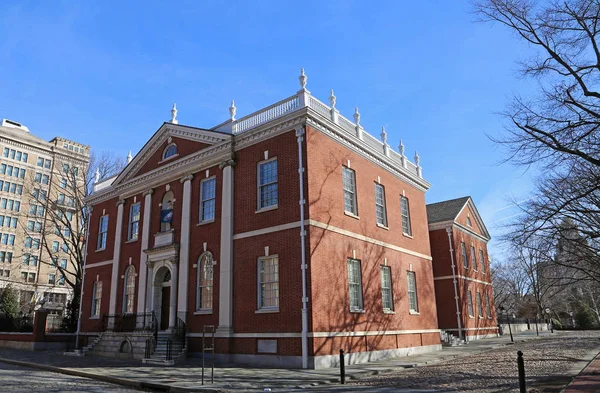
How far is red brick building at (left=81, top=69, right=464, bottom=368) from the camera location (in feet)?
58.9

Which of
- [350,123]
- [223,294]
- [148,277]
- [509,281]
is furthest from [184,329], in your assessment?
[509,281]

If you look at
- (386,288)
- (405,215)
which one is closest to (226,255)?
(386,288)

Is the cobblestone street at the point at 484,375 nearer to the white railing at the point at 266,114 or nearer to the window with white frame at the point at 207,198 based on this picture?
the window with white frame at the point at 207,198

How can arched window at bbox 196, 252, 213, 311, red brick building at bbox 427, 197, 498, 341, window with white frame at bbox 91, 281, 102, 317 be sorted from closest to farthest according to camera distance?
arched window at bbox 196, 252, 213, 311 → window with white frame at bbox 91, 281, 102, 317 → red brick building at bbox 427, 197, 498, 341

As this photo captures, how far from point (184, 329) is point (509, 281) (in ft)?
204

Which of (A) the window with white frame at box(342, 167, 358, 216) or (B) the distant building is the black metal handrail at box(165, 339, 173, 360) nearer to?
(A) the window with white frame at box(342, 167, 358, 216)

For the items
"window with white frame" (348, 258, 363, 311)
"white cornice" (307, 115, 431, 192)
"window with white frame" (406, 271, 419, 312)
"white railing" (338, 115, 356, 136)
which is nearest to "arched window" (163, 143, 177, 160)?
"white cornice" (307, 115, 431, 192)

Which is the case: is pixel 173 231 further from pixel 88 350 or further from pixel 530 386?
pixel 530 386

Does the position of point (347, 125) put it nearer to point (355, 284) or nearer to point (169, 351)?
point (355, 284)

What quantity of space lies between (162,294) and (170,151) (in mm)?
7967

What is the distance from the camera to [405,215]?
26328 millimetres

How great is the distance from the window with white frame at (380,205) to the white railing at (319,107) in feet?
17.3

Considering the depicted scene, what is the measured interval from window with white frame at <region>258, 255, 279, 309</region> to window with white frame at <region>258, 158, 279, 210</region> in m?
2.46

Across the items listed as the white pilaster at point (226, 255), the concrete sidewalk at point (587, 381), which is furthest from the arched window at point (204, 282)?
the concrete sidewalk at point (587, 381)
